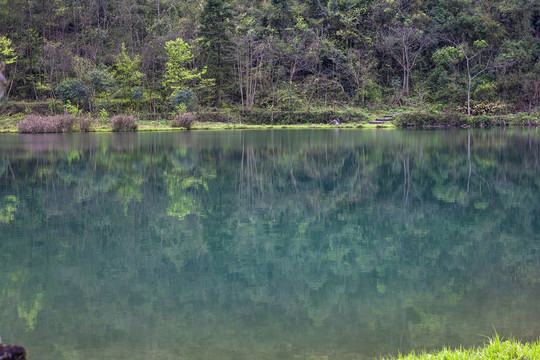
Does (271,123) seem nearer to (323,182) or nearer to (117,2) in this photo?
(117,2)

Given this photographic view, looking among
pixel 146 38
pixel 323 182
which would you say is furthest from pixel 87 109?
pixel 323 182

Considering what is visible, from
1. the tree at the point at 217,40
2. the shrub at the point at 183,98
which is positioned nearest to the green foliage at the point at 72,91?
the shrub at the point at 183,98

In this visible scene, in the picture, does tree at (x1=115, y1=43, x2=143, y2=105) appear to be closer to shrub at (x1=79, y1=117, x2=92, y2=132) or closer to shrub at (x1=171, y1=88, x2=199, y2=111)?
shrub at (x1=171, y1=88, x2=199, y2=111)

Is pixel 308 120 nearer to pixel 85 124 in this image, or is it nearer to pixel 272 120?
pixel 272 120

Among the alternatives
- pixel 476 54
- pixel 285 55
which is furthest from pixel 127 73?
pixel 476 54

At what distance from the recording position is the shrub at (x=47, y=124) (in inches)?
1286

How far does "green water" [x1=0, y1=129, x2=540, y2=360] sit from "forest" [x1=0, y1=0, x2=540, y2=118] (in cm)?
3171

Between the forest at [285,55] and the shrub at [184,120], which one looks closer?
the shrub at [184,120]

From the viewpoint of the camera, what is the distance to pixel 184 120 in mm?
36344

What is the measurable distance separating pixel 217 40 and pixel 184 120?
9.86 m

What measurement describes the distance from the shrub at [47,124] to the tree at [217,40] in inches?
567

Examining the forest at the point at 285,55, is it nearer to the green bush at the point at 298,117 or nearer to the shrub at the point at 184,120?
the green bush at the point at 298,117

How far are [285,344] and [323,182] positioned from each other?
784cm

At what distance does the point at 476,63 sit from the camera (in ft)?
150
